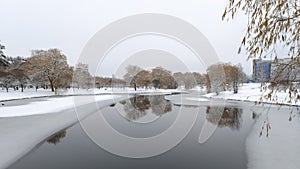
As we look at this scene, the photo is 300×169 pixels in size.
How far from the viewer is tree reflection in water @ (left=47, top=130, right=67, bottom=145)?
8.89 meters

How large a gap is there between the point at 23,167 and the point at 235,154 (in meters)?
7.58

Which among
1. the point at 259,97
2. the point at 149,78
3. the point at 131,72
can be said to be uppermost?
the point at 131,72

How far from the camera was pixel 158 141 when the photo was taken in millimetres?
9211

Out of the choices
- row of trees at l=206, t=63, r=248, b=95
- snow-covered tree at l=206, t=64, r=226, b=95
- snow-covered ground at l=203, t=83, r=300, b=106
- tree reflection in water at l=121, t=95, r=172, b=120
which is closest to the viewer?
snow-covered ground at l=203, t=83, r=300, b=106

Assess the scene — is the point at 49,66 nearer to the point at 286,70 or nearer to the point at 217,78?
the point at 217,78

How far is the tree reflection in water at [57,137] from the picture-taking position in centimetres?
889

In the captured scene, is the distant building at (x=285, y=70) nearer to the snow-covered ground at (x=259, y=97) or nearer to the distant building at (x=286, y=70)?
the distant building at (x=286, y=70)

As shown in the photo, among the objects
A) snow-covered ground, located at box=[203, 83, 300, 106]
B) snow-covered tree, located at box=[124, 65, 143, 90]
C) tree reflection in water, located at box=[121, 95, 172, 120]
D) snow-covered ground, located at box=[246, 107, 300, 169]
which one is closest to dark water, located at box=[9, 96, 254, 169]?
snow-covered ground, located at box=[246, 107, 300, 169]

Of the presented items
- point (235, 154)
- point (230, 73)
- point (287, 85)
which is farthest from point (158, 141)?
point (230, 73)

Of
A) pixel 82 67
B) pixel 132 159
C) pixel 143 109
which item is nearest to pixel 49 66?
pixel 82 67

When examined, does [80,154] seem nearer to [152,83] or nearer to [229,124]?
[229,124]

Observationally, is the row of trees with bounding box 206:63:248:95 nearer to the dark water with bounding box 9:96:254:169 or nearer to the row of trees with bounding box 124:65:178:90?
the dark water with bounding box 9:96:254:169

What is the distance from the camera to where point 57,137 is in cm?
956

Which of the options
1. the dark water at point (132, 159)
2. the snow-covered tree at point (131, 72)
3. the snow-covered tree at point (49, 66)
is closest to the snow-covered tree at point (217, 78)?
the dark water at point (132, 159)
